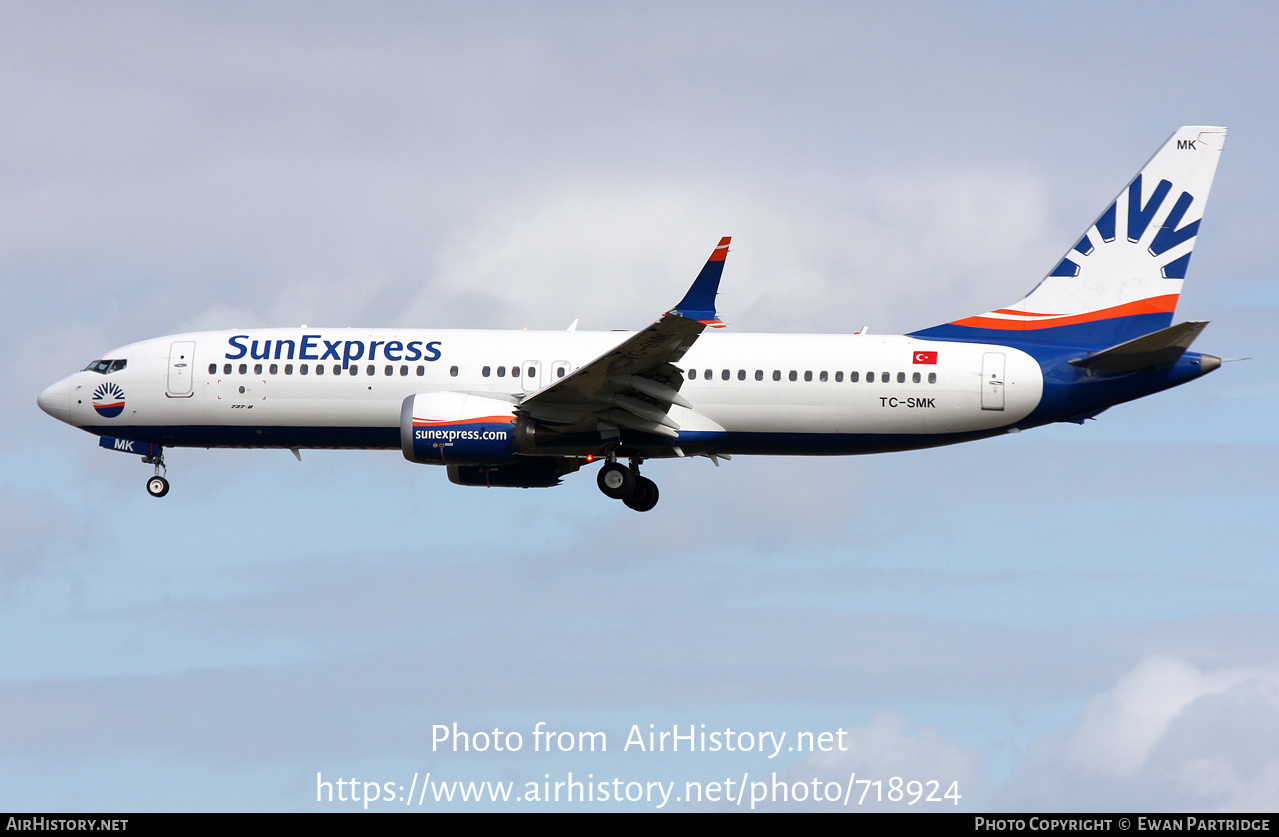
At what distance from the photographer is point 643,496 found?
42.9 m

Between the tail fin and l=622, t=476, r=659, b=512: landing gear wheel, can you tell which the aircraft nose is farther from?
the tail fin

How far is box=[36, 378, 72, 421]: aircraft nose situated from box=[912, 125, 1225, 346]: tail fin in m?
24.7

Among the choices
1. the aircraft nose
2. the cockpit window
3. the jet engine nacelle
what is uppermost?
the cockpit window

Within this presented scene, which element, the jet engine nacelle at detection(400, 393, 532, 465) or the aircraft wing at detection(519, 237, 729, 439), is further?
the jet engine nacelle at detection(400, 393, 532, 465)

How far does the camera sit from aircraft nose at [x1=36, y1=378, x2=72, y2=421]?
43781 millimetres

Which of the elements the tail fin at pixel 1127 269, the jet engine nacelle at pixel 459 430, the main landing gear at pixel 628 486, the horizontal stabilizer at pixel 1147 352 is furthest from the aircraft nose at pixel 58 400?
the horizontal stabilizer at pixel 1147 352

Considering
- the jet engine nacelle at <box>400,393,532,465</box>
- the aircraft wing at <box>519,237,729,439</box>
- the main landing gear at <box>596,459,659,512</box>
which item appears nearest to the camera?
the aircraft wing at <box>519,237,729,439</box>

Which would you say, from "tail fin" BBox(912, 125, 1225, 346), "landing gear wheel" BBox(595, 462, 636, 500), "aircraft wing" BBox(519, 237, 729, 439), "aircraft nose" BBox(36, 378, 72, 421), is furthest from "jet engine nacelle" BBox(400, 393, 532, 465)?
"tail fin" BBox(912, 125, 1225, 346)

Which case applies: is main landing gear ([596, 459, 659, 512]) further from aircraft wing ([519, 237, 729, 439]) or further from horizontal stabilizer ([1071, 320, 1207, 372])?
horizontal stabilizer ([1071, 320, 1207, 372])

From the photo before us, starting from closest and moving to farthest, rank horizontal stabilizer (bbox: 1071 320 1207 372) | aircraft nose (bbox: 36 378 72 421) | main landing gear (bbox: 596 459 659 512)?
horizontal stabilizer (bbox: 1071 320 1207 372)
main landing gear (bbox: 596 459 659 512)
aircraft nose (bbox: 36 378 72 421)

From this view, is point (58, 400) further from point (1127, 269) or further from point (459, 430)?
point (1127, 269)

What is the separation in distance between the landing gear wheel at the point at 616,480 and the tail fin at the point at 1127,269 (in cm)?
909

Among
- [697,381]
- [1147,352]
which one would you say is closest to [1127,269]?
[1147,352]

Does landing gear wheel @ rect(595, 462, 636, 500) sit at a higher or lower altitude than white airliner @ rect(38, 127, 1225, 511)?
lower
